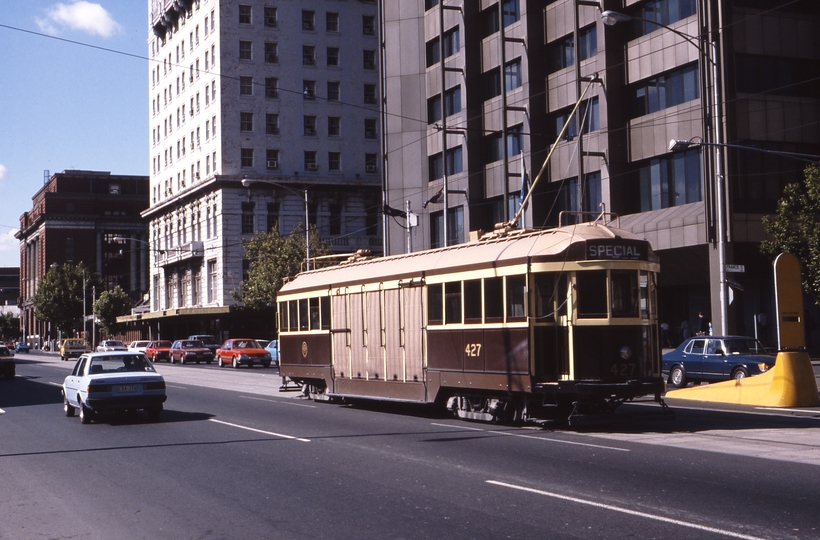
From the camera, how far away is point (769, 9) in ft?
122

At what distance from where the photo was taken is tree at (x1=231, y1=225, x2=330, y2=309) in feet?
202

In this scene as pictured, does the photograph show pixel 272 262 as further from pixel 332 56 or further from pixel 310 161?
pixel 332 56

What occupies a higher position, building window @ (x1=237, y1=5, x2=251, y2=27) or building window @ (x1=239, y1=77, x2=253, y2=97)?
building window @ (x1=237, y1=5, x2=251, y2=27)

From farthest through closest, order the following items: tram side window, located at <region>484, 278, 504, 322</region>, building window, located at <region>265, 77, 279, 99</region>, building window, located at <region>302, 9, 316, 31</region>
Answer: building window, located at <region>302, 9, 316, 31</region>, building window, located at <region>265, 77, 279, 99</region>, tram side window, located at <region>484, 278, 504, 322</region>

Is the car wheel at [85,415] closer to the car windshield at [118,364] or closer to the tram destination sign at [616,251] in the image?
the car windshield at [118,364]

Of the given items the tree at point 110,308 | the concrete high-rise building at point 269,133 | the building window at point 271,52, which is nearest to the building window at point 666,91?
the concrete high-rise building at point 269,133

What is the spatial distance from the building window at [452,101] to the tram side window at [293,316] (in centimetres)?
2788

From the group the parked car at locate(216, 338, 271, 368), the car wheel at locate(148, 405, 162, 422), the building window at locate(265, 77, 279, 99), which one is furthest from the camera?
the building window at locate(265, 77, 279, 99)

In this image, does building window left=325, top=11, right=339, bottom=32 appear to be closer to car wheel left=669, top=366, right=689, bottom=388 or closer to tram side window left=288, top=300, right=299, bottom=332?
tram side window left=288, top=300, right=299, bottom=332

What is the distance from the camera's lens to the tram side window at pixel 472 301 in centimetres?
1762

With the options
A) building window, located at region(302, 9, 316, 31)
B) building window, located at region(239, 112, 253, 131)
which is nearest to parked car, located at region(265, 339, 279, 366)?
building window, located at region(239, 112, 253, 131)

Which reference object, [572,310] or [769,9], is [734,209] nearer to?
[769,9]

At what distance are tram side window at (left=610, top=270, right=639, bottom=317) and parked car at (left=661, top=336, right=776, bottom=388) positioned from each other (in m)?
10.6

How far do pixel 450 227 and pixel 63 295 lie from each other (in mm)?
73988
